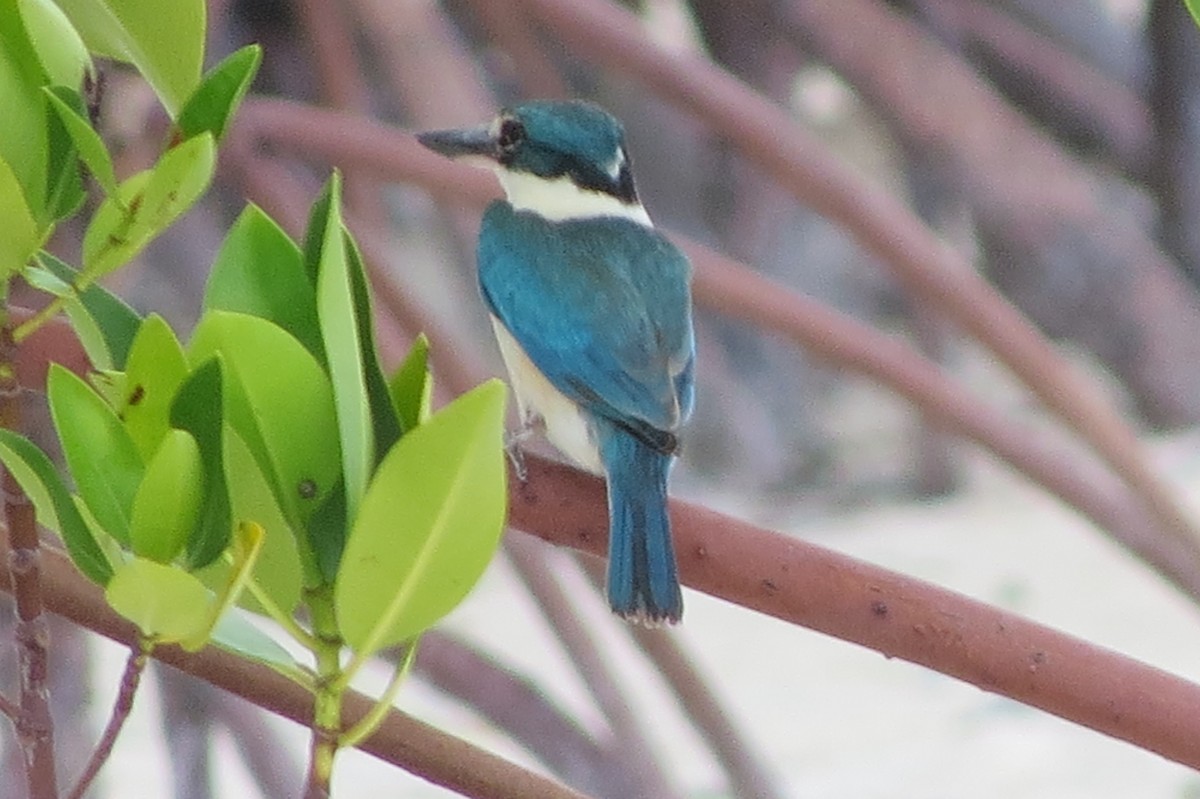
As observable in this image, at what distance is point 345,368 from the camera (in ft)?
1.37

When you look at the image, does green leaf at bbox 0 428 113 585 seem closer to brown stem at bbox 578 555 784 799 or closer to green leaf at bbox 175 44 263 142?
green leaf at bbox 175 44 263 142

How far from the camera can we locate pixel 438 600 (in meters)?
0.41

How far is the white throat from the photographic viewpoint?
2.97 feet

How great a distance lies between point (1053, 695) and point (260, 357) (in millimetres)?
275

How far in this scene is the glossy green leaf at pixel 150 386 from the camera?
1.37 feet

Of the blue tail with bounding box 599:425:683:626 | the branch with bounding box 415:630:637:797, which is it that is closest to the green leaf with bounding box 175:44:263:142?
the blue tail with bounding box 599:425:683:626

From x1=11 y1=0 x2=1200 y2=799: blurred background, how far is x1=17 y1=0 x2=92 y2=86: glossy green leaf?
2.59ft

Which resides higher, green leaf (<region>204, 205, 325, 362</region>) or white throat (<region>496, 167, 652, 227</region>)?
white throat (<region>496, 167, 652, 227</region>)

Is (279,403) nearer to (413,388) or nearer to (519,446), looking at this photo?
(413,388)

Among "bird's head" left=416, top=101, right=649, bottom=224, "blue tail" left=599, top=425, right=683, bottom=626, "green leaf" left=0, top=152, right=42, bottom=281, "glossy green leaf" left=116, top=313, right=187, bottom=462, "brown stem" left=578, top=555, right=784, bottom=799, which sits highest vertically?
"brown stem" left=578, top=555, right=784, bottom=799

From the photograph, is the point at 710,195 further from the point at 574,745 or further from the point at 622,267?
the point at 622,267

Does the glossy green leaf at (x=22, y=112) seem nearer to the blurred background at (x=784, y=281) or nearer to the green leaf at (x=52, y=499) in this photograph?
the green leaf at (x=52, y=499)

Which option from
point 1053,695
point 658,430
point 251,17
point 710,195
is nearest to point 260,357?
point 1053,695

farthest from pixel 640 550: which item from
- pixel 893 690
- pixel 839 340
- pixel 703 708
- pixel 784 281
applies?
pixel 784 281
